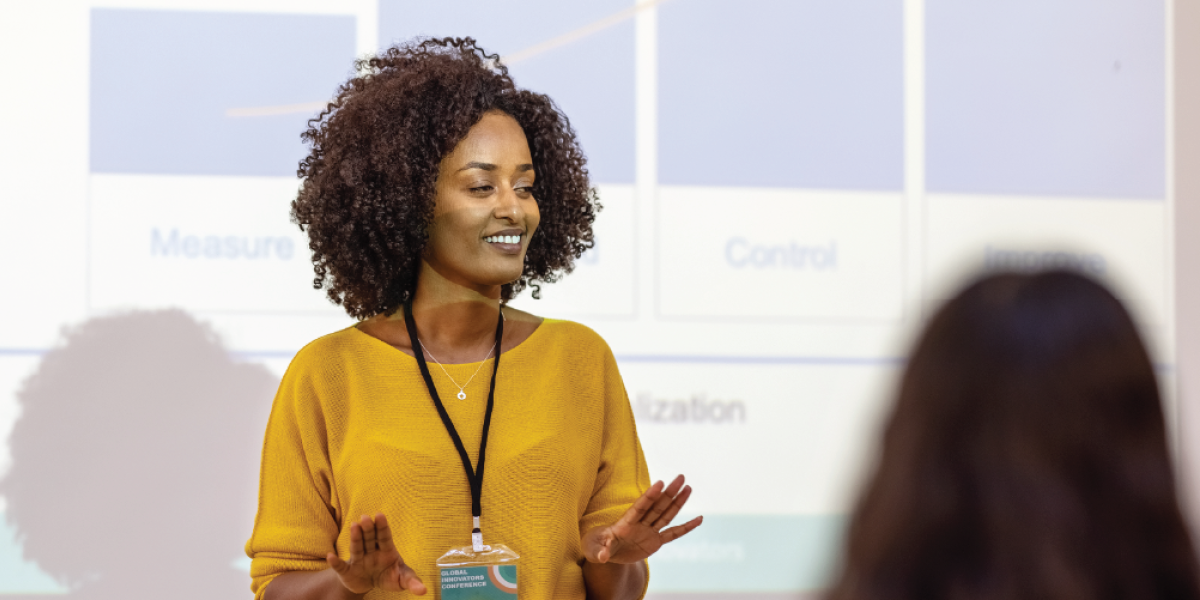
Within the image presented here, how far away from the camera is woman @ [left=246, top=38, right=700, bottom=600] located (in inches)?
65.7

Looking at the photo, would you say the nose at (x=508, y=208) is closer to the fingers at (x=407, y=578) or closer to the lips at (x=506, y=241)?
the lips at (x=506, y=241)

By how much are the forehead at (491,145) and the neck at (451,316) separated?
0.65 ft

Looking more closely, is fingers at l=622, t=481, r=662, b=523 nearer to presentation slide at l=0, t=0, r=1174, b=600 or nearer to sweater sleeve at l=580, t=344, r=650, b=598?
sweater sleeve at l=580, t=344, r=650, b=598

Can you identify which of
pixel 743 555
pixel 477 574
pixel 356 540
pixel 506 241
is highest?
pixel 506 241

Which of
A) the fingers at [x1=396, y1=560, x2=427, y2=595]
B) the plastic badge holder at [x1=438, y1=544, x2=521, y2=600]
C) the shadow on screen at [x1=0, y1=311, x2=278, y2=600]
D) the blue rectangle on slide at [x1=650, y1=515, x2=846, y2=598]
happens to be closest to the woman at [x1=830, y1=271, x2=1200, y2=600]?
the fingers at [x1=396, y1=560, x2=427, y2=595]

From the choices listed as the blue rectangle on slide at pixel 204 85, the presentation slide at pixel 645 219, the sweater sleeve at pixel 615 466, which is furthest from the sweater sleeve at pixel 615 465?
the blue rectangle on slide at pixel 204 85

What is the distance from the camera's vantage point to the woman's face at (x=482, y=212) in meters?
1.78

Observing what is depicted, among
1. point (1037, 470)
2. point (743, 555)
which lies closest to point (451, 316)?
point (1037, 470)

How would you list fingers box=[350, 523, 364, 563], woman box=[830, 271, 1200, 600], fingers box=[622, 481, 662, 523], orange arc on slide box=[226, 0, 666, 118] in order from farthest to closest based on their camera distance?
orange arc on slide box=[226, 0, 666, 118]
fingers box=[622, 481, 662, 523]
fingers box=[350, 523, 364, 563]
woman box=[830, 271, 1200, 600]

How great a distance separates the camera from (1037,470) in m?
0.74

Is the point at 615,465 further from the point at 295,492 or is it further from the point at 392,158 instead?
the point at 392,158

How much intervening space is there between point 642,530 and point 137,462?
5.63 feet

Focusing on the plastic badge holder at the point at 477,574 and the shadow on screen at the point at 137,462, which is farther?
the shadow on screen at the point at 137,462

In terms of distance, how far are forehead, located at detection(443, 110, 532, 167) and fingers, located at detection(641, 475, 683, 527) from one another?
624 millimetres
